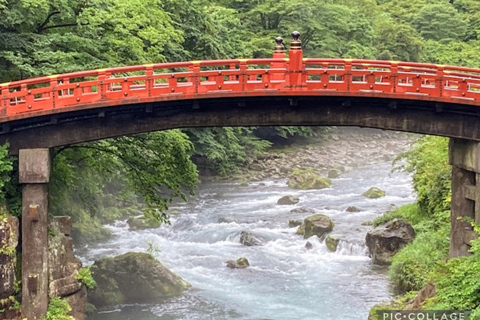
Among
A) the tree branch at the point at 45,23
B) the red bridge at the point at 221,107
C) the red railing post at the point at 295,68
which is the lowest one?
the red bridge at the point at 221,107

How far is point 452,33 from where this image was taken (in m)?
86.0

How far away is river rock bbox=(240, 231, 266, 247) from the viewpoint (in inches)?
1543

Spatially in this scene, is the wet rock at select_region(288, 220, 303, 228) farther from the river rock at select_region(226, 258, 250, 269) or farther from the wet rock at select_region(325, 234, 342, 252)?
the river rock at select_region(226, 258, 250, 269)

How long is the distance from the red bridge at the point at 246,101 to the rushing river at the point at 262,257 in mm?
8393

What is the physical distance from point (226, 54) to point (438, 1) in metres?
46.4

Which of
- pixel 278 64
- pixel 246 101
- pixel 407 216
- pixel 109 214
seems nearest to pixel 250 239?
pixel 407 216

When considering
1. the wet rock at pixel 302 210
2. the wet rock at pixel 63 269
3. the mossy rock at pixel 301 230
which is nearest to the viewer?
the wet rock at pixel 63 269

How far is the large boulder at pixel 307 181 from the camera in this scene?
52.6 metres

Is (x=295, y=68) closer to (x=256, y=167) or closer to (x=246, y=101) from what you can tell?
(x=246, y=101)

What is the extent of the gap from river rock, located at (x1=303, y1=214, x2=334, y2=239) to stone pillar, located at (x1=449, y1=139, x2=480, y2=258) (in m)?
13.0

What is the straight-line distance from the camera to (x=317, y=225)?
4006cm

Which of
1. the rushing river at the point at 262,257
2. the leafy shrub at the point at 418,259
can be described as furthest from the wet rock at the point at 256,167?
the leafy shrub at the point at 418,259

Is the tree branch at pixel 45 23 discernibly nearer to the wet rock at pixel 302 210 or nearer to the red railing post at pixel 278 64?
the red railing post at pixel 278 64

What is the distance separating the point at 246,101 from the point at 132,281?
11018mm
